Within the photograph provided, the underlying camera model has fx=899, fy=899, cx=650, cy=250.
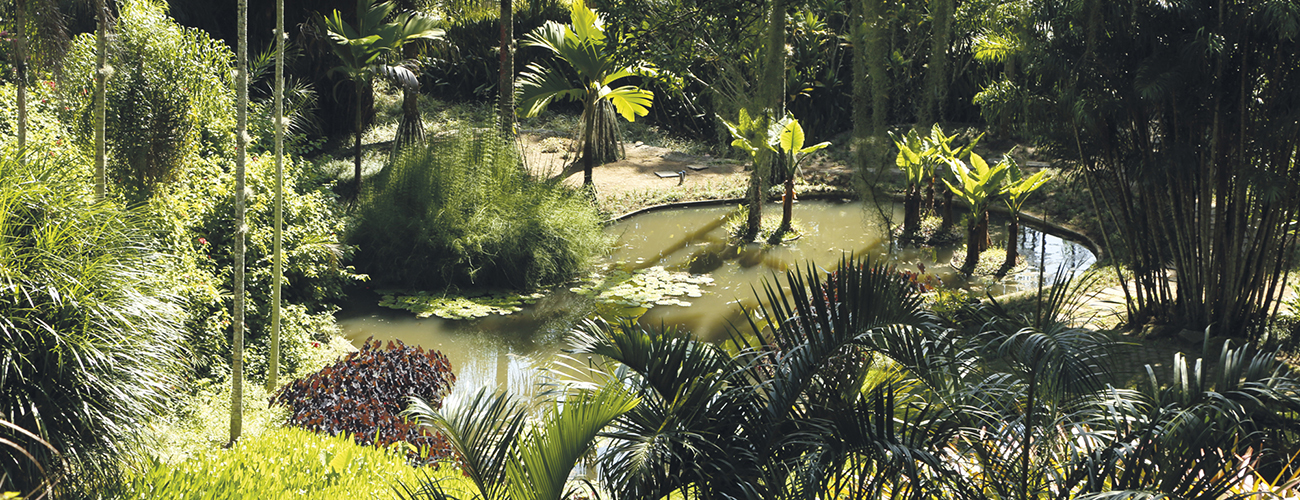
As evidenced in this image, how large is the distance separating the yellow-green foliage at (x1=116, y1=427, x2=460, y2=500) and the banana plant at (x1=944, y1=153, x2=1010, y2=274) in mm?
6547

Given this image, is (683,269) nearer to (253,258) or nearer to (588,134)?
(588,134)

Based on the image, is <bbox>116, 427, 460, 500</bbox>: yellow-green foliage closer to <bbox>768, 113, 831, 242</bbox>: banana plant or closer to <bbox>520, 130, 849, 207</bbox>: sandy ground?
<bbox>768, 113, 831, 242</bbox>: banana plant

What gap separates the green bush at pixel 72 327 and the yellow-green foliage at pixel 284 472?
1.06 feet

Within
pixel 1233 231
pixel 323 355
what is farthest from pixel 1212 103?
pixel 323 355

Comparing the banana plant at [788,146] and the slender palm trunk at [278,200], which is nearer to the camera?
the slender palm trunk at [278,200]

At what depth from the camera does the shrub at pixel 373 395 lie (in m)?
5.40

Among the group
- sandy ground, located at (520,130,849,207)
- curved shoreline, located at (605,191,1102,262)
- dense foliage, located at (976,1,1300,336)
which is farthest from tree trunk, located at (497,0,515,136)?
dense foliage, located at (976,1,1300,336)

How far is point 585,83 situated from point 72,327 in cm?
984

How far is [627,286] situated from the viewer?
31.4ft

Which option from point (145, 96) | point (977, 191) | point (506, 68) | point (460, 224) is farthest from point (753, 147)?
point (145, 96)

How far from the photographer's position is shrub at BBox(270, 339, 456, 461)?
17.7ft

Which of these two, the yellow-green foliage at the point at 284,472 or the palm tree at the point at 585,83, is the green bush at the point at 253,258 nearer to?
the yellow-green foliage at the point at 284,472

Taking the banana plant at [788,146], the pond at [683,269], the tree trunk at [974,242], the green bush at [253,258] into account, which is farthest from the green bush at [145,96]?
the tree trunk at [974,242]

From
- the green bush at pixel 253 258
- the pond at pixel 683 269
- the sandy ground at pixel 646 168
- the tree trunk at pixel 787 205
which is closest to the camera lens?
the green bush at pixel 253 258
